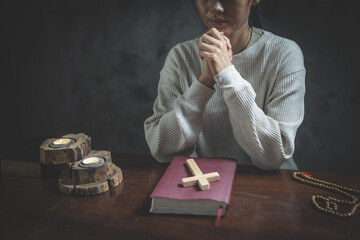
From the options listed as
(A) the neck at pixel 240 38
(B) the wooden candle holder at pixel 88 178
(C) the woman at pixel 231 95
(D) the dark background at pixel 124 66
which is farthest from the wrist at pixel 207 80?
(D) the dark background at pixel 124 66

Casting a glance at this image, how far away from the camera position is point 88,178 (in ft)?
2.98

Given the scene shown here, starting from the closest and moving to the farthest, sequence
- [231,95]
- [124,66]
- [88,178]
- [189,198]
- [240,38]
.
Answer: [189,198] → [88,178] → [231,95] → [240,38] → [124,66]

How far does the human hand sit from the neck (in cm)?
18

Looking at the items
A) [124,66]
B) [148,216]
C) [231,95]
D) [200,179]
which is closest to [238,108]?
[231,95]

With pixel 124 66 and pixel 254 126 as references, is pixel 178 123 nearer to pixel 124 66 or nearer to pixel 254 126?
pixel 254 126

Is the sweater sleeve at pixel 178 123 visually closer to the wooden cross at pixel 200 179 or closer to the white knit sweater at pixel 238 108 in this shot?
the white knit sweater at pixel 238 108

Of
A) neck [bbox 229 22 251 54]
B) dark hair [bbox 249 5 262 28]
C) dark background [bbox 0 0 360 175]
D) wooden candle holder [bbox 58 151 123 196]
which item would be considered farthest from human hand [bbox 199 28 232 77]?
dark background [bbox 0 0 360 175]

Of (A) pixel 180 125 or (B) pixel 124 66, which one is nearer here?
(A) pixel 180 125

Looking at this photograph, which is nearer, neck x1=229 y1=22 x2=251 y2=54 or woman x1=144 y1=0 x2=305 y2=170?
woman x1=144 y1=0 x2=305 y2=170

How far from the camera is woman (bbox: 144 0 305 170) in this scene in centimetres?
105

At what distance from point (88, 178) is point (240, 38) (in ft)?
2.71

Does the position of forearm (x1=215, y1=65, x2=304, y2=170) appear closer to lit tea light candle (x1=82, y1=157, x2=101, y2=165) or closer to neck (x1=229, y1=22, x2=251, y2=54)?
neck (x1=229, y1=22, x2=251, y2=54)

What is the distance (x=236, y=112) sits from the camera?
3.46 ft

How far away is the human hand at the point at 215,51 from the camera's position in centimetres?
106
